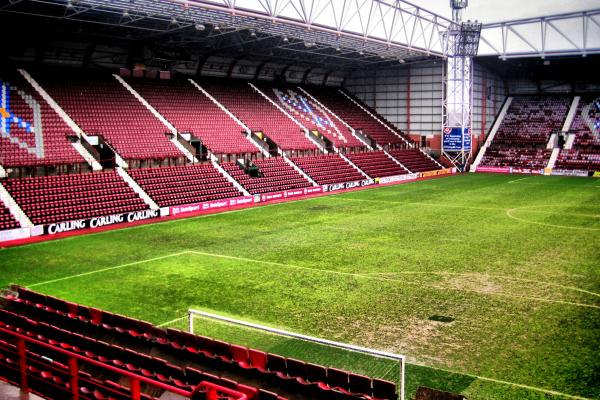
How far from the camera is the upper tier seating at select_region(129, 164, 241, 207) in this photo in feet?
98.1

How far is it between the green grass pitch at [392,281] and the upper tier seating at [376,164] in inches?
637

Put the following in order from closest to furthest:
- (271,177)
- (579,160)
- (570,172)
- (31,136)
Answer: (31,136) → (271,177) → (570,172) → (579,160)

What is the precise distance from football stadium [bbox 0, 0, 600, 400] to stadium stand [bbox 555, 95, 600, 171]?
264mm

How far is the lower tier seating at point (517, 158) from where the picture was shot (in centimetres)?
5131

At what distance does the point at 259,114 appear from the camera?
4556cm

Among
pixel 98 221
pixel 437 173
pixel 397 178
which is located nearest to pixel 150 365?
pixel 98 221

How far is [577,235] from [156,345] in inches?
726

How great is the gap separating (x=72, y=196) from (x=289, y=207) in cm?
1148

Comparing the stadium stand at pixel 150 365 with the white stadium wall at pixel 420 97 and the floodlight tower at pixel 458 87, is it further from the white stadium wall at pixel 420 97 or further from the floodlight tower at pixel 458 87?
the white stadium wall at pixel 420 97

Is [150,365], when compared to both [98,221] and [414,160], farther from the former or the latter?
[414,160]

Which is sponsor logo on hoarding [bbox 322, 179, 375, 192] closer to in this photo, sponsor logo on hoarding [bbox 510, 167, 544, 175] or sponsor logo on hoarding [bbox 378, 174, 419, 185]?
→ sponsor logo on hoarding [bbox 378, 174, 419, 185]

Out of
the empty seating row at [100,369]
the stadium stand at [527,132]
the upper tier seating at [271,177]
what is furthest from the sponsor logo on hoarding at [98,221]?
the stadium stand at [527,132]

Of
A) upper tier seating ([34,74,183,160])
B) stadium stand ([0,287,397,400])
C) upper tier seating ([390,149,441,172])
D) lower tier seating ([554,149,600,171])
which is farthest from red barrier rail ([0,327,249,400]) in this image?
lower tier seating ([554,149,600,171])

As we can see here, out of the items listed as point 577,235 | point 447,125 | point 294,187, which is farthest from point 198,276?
point 447,125
